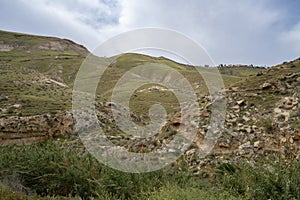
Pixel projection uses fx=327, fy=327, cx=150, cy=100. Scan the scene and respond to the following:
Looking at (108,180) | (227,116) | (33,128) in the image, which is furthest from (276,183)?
(33,128)

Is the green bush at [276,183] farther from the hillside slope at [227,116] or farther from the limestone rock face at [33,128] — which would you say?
the limestone rock face at [33,128]

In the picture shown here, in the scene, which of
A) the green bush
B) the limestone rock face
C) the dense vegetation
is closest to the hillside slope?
Result: the limestone rock face

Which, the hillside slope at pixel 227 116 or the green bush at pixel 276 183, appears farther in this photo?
the hillside slope at pixel 227 116

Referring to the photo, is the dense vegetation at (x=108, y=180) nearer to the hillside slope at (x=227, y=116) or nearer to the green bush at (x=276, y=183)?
the green bush at (x=276, y=183)

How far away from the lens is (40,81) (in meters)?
41.9

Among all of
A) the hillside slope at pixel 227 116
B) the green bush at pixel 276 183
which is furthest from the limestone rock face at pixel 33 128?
the green bush at pixel 276 183

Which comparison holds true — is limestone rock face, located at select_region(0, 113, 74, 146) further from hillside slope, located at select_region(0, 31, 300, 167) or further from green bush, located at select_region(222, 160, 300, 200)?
green bush, located at select_region(222, 160, 300, 200)

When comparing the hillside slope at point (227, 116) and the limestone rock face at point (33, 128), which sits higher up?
the hillside slope at point (227, 116)

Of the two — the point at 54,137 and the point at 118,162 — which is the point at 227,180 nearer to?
the point at 118,162

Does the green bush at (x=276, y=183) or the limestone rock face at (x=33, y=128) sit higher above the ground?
the green bush at (x=276, y=183)

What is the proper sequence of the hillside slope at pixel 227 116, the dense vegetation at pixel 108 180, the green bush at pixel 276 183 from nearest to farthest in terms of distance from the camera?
the green bush at pixel 276 183 < the dense vegetation at pixel 108 180 < the hillside slope at pixel 227 116

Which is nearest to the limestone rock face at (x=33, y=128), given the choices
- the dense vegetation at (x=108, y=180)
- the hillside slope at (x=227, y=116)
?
the hillside slope at (x=227, y=116)

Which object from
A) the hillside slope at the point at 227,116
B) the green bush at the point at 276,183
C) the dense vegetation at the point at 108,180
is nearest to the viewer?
the green bush at the point at 276,183

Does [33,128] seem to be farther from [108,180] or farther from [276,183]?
[276,183]
